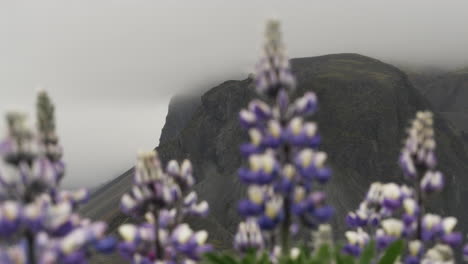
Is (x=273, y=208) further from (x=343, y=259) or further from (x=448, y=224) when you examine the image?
(x=448, y=224)

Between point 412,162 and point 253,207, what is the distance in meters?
2.00

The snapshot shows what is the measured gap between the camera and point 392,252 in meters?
7.01

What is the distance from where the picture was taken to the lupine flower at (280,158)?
20.3ft

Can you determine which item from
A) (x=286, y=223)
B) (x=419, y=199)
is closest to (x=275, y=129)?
(x=286, y=223)

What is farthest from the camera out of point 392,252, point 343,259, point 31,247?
point 392,252

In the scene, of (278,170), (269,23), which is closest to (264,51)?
(269,23)

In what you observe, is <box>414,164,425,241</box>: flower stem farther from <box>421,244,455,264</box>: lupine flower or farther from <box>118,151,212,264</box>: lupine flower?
<box>118,151,212,264</box>: lupine flower

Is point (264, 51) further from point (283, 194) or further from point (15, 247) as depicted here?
point (15, 247)

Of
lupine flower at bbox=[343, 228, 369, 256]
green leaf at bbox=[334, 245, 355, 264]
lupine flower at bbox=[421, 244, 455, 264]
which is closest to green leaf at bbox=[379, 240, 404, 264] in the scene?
lupine flower at bbox=[421, 244, 455, 264]

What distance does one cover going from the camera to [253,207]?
6285mm

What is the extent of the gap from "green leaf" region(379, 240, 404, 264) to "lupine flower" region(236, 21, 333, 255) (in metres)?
1.01

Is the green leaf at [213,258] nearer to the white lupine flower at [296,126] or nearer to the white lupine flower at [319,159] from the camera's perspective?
the white lupine flower at [319,159]

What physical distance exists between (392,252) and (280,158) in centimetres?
181

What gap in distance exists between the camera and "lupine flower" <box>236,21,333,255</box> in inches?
243
